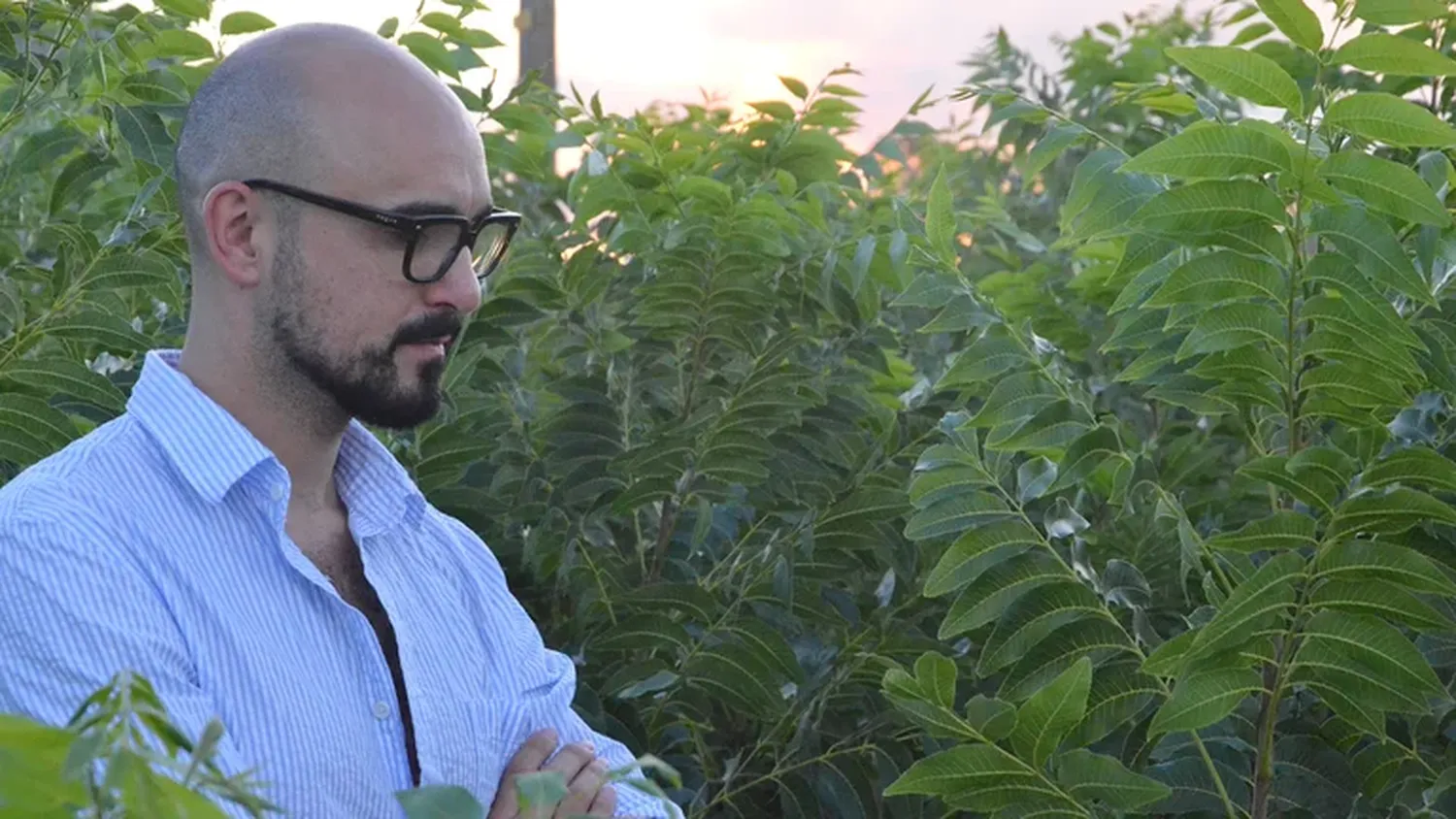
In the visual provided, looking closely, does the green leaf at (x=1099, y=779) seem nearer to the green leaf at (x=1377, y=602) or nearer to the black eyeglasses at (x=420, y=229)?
the green leaf at (x=1377, y=602)

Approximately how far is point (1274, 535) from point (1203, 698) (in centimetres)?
23

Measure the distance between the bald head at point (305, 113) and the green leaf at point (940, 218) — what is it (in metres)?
0.72

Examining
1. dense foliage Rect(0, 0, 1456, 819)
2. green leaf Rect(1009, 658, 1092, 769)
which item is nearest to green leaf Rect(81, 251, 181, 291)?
dense foliage Rect(0, 0, 1456, 819)

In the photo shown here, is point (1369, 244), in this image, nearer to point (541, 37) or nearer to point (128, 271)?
point (128, 271)

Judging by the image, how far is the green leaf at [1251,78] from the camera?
2.80m

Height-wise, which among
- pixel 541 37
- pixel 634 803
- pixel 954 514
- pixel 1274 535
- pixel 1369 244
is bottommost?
pixel 541 37

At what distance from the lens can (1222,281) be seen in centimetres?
283

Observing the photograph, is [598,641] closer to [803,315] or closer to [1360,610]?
[803,315]

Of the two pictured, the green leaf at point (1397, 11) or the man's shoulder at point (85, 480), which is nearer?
the man's shoulder at point (85, 480)

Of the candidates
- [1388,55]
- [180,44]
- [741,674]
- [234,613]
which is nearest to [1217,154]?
[1388,55]

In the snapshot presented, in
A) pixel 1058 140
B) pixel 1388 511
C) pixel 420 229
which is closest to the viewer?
pixel 420 229

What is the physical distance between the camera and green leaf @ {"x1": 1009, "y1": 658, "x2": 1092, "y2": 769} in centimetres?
267

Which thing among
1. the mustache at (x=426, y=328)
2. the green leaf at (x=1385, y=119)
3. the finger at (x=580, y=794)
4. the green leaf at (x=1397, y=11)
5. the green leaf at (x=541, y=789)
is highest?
the green leaf at (x=1397, y=11)

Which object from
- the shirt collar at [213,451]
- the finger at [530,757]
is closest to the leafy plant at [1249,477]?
the finger at [530,757]
